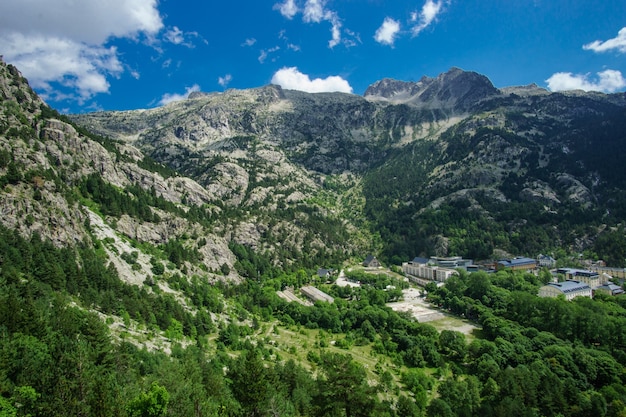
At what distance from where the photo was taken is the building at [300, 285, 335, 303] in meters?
98.3

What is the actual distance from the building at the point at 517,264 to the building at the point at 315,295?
6455 cm

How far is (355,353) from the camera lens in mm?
66938

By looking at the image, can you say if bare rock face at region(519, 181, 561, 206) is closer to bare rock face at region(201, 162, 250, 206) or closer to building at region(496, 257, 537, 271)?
building at region(496, 257, 537, 271)

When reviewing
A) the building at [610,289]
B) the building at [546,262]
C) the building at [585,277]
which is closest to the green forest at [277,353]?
the building at [610,289]

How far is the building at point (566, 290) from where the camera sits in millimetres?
92750

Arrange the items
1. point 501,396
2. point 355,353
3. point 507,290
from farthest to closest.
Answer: point 507,290, point 355,353, point 501,396

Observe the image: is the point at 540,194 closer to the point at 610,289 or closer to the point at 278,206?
the point at 610,289

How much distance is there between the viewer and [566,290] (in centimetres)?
9269

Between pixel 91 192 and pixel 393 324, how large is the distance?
3507 inches

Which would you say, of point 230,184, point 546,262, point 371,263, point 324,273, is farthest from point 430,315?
point 230,184

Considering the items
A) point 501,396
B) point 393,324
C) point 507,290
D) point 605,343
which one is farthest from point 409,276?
point 501,396

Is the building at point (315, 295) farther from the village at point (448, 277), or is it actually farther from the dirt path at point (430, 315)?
the dirt path at point (430, 315)

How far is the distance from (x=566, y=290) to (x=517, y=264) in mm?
30561

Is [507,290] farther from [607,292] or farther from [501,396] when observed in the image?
[501,396]
